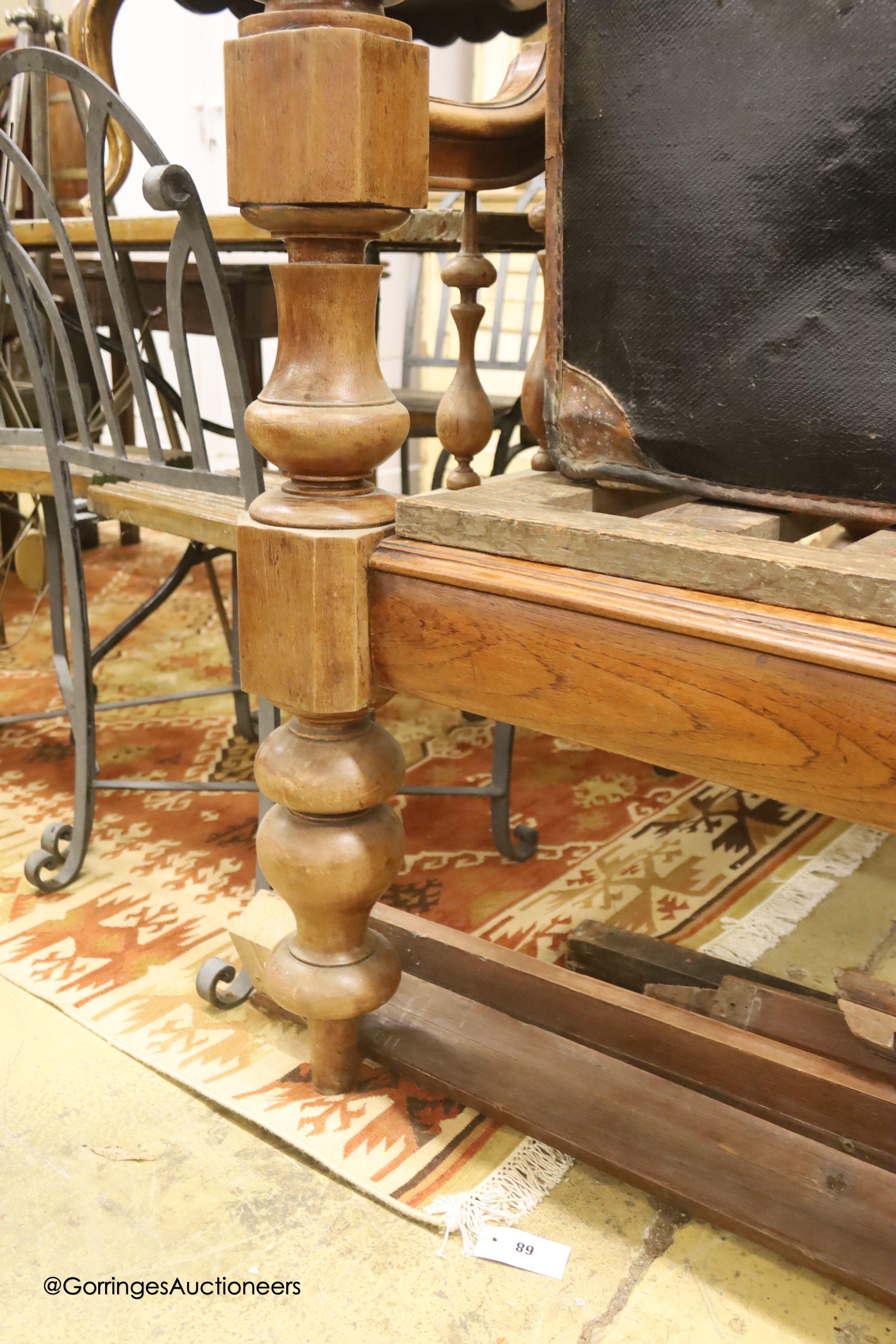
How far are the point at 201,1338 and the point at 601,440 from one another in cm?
74

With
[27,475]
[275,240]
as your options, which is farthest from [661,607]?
[27,475]

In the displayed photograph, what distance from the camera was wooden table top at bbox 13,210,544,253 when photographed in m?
1.47

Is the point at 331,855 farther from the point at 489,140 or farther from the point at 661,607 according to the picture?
the point at 489,140

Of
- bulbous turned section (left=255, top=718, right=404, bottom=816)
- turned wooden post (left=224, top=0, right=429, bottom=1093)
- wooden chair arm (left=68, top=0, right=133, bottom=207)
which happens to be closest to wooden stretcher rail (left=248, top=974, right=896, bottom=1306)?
turned wooden post (left=224, top=0, right=429, bottom=1093)

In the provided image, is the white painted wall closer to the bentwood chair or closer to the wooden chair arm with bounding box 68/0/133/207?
the wooden chair arm with bounding box 68/0/133/207

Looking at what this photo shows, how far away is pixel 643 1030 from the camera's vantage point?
1013 millimetres

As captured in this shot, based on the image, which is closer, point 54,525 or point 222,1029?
point 222,1029

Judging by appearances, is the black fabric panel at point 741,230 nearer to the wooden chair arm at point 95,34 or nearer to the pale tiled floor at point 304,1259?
the pale tiled floor at point 304,1259

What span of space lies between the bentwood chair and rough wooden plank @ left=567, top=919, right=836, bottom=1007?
1.37 ft

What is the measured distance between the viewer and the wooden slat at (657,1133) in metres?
0.81

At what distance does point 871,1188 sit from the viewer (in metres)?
0.84

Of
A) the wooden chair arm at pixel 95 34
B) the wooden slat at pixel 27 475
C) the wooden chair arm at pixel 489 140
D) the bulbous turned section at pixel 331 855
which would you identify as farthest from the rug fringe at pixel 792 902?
the wooden chair arm at pixel 95 34

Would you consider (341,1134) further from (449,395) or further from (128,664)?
(128,664)

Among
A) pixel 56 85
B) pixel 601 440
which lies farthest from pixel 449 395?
pixel 56 85
